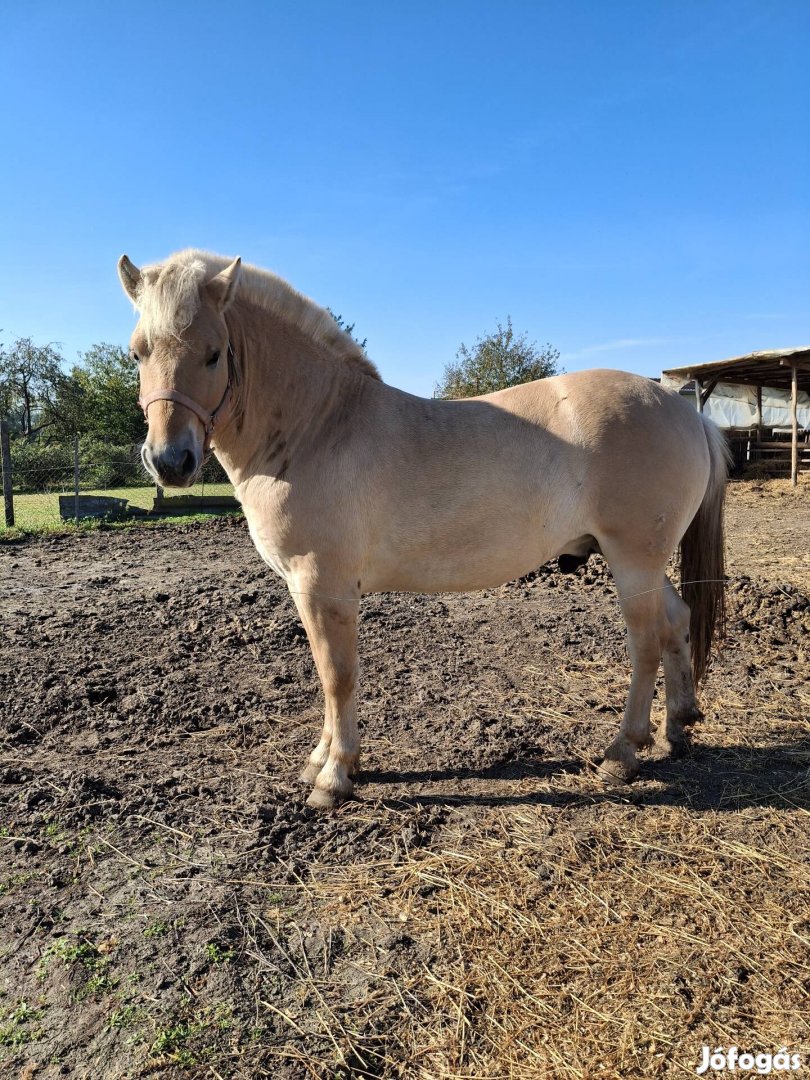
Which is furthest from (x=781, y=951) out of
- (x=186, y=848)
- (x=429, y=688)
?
(x=429, y=688)

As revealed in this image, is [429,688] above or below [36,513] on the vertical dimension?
below

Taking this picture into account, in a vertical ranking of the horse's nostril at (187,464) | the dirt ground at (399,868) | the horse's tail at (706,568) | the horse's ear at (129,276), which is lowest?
the dirt ground at (399,868)

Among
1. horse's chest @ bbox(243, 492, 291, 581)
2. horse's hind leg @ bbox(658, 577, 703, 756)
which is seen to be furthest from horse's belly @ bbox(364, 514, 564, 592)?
horse's hind leg @ bbox(658, 577, 703, 756)

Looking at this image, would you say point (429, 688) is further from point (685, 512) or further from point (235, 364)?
point (235, 364)

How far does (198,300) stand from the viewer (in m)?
2.69

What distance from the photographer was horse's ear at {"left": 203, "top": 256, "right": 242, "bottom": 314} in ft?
8.92

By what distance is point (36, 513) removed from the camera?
1377 cm

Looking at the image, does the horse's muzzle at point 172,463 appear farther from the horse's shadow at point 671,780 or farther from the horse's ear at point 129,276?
the horse's shadow at point 671,780

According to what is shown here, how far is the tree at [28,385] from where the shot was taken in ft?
125

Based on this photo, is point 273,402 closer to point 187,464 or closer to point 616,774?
point 187,464

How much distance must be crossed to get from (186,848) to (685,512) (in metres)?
2.88

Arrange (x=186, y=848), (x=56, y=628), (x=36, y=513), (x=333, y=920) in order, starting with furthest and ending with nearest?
(x=36, y=513) → (x=56, y=628) → (x=186, y=848) → (x=333, y=920)

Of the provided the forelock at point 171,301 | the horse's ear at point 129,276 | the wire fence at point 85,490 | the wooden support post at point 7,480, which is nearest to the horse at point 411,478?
the horse's ear at point 129,276

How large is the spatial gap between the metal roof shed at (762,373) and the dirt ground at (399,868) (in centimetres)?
1341
